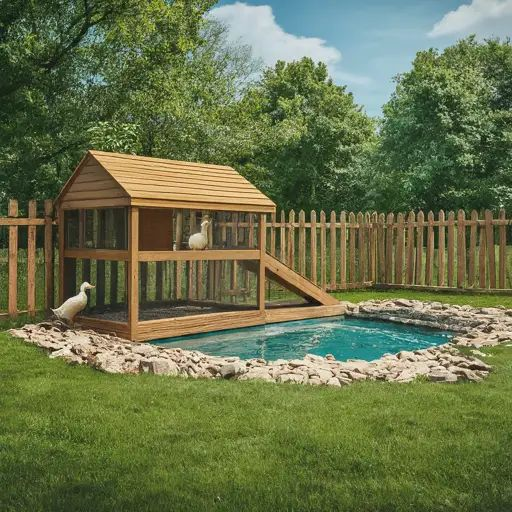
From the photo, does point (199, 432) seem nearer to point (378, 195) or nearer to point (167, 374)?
point (167, 374)

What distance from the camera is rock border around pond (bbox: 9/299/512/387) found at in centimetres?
653

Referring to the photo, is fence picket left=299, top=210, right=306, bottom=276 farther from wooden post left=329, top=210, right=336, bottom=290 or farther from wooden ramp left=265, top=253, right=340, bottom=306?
wooden ramp left=265, top=253, right=340, bottom=306

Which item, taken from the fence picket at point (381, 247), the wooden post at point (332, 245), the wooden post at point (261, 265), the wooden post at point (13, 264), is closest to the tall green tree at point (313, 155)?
the fence picket at point (381, 247)

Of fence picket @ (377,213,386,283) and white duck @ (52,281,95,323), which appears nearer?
white duck @ (52,281,95,323)

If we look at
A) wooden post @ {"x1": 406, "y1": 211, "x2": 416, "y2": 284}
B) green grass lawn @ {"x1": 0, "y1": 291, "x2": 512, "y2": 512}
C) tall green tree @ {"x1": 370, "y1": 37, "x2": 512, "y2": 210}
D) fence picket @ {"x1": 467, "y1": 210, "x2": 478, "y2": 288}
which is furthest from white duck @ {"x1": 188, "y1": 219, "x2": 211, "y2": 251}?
tall green tree @ {"x1": 370, "y1": 37, "x2": 512, "y2": 210}

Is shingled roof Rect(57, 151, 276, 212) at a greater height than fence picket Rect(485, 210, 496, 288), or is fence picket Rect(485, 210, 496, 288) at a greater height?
shingled roof Rect(57, 151, 276, 212)

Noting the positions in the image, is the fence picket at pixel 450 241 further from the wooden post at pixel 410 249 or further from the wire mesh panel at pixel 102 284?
the wire mesh panel at pixel 102 284

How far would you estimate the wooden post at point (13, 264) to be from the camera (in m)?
9.69

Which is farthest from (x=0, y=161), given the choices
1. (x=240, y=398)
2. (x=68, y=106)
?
(x=240, y=398)

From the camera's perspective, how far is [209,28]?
2977cm

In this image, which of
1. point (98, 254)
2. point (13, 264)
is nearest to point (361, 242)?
point (98, 254)

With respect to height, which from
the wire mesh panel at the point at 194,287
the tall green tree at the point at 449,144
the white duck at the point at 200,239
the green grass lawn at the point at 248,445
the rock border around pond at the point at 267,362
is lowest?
the green grass lawn at the point at 248,445

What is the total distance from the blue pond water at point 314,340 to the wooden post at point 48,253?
2.20m

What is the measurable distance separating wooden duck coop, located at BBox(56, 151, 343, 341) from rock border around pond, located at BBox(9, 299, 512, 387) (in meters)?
0.72
